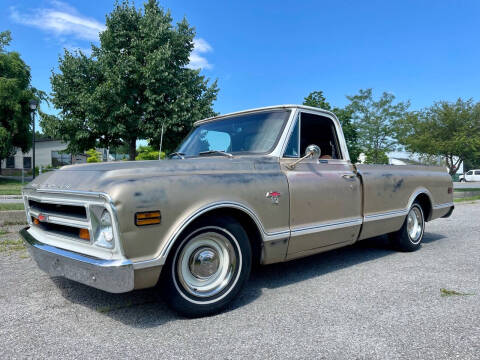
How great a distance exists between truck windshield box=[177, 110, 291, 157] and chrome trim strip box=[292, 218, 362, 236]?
33.2 inches

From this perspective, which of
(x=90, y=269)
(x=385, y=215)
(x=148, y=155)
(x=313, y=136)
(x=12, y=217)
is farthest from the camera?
(x=148, y=155)

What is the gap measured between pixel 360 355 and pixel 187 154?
9.09 feet

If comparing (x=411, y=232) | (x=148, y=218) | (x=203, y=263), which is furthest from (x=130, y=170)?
(x=411, y=232)

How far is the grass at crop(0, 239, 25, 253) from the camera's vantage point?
5.38m

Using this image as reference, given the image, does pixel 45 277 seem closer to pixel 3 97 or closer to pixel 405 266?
pixel 405 266

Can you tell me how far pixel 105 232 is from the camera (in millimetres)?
2607

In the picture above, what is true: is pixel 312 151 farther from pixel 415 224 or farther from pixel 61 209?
Result: pixel 415 224

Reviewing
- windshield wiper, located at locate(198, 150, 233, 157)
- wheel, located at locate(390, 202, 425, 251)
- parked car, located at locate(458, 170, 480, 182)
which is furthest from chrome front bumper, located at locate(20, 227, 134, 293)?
parked car, located at locate(458, 170, 480, 182)

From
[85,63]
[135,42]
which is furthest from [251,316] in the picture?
[85,63]

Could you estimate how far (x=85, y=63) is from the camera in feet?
63.1

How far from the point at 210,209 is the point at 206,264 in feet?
1.53

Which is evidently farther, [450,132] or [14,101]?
[14,101]

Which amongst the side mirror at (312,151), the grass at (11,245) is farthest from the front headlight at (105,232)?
the grass at (11,245)

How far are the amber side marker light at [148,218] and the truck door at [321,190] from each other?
54.9 inches
